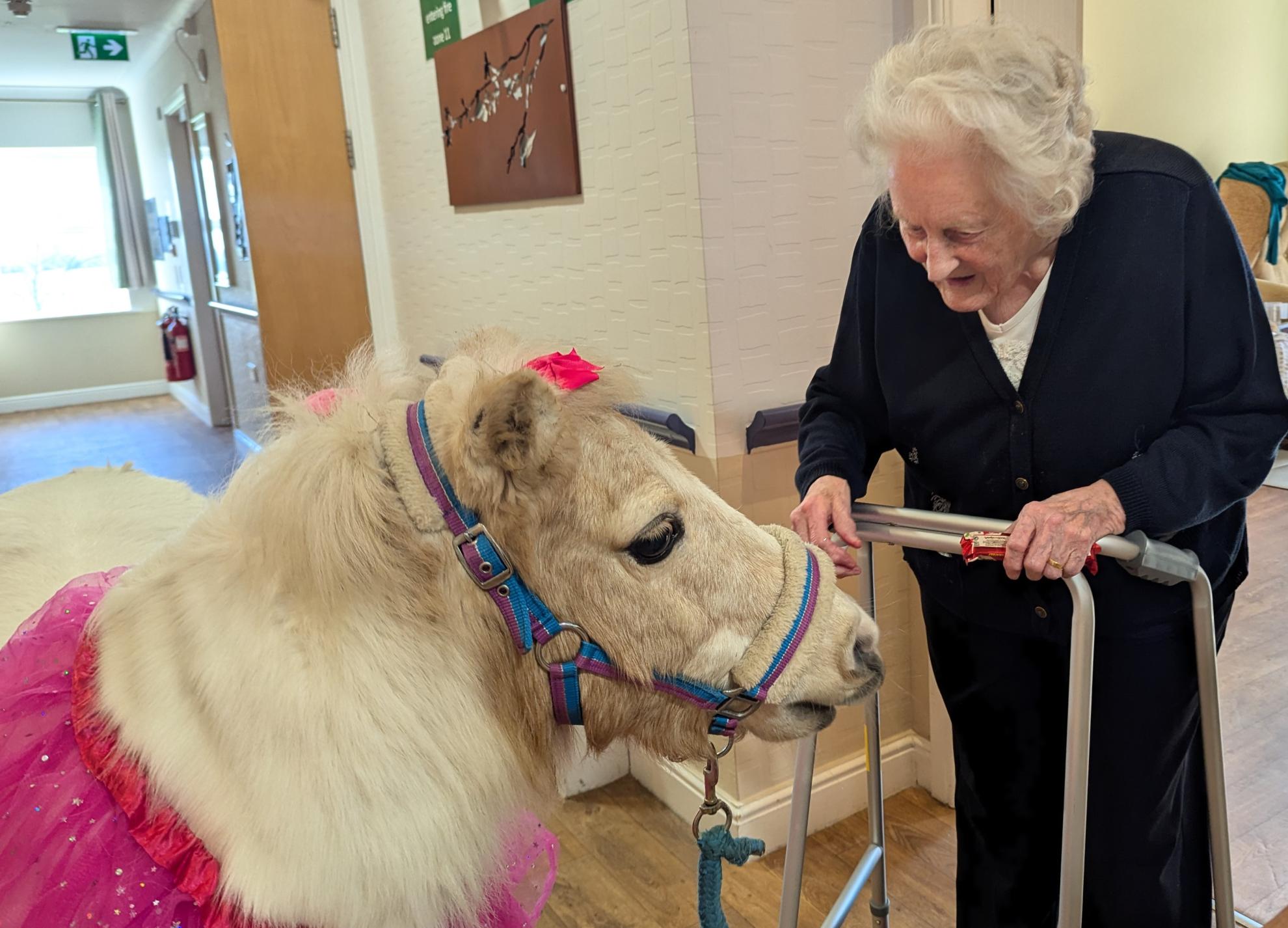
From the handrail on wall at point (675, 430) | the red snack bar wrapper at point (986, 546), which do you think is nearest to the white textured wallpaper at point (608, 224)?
the handrail on wall at point (675, 430)

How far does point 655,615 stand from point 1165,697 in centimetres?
80

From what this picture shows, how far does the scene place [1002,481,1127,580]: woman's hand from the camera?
1.06 m

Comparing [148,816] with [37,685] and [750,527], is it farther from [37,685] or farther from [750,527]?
[750,527]

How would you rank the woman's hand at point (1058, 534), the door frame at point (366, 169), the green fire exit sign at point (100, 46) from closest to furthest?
the woman's hand at point (1058, 534) → the door frame at point (366, 169) → the green fire exit sign at point (100, 46)

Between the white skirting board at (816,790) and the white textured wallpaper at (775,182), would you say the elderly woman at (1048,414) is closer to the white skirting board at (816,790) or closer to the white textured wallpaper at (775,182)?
the white textured wallpaper at (775,182)

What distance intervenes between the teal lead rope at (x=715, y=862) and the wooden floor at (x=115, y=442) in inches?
189

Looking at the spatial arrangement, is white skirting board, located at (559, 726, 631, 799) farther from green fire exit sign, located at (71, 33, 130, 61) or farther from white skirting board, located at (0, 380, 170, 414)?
white skirting board, located at (0, 380, 170, 414)

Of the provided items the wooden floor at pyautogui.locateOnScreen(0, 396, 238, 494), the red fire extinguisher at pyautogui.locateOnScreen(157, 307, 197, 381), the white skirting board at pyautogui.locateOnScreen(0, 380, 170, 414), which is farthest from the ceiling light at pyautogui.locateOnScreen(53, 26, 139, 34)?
the white skirting board at pyautogui.locateOnScreen(0, 380, 170, 414)

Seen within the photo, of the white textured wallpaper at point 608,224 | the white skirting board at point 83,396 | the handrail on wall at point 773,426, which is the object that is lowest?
the white skirting board at point 83,396

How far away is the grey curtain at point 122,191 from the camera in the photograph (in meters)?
8.62

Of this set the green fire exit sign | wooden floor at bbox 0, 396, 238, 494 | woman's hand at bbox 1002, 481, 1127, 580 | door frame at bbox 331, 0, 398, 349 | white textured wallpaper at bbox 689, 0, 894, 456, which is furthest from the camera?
the green fire exit sign

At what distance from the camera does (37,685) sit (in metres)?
0.98

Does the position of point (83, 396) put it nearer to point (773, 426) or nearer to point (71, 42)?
point (71, 42)

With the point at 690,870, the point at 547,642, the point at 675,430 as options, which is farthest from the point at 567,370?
the point at 690,870
